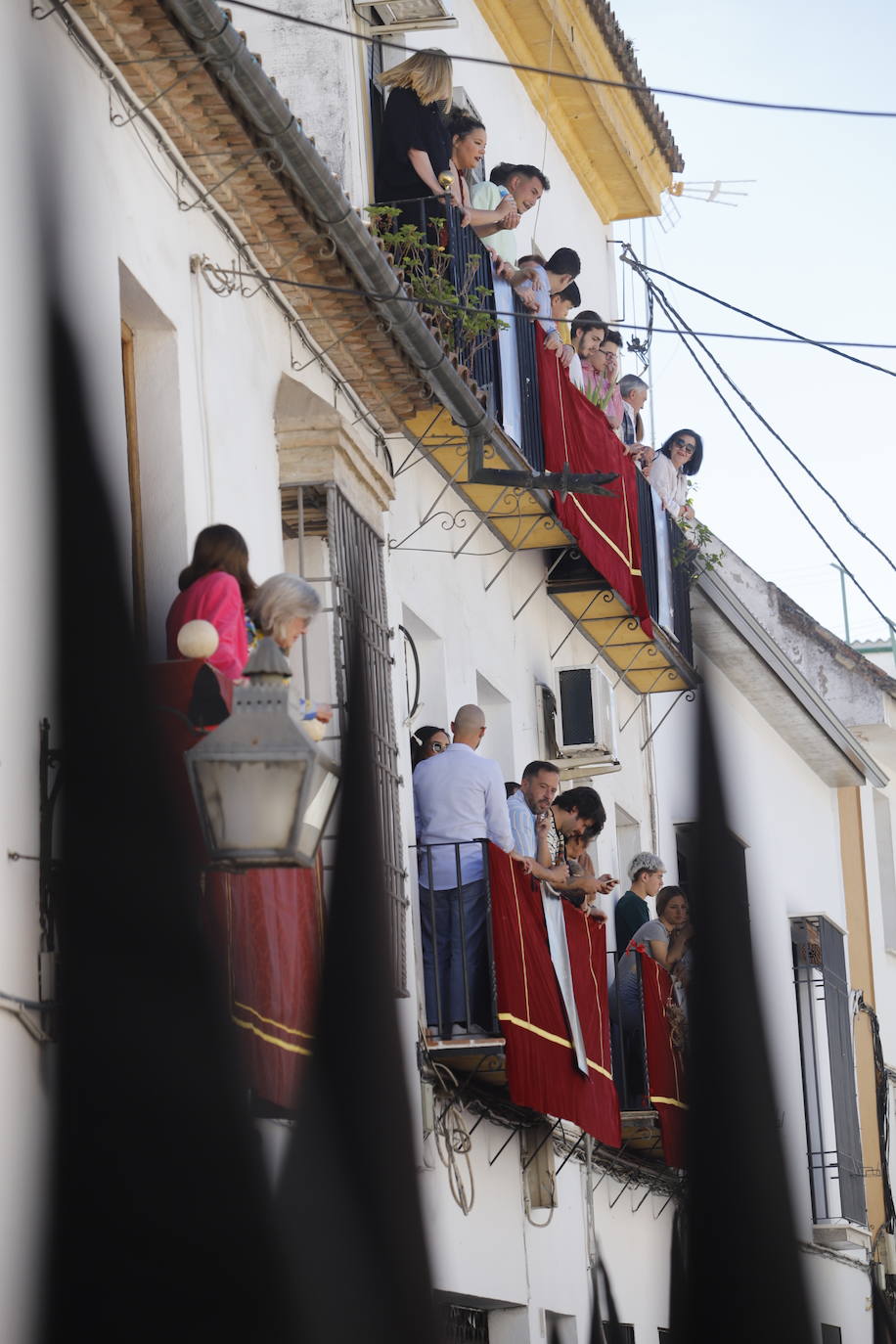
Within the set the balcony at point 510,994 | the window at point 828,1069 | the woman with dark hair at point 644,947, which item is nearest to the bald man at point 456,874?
the balcony at point 510,994

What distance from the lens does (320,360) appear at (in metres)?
9.97

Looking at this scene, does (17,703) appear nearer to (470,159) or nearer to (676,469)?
(470,159)

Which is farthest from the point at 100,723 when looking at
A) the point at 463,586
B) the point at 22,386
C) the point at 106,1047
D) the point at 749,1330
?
the point at 463,586

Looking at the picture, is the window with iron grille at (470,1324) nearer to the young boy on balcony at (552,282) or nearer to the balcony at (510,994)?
the balcony at (510,994)

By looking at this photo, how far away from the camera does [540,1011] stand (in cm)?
1104

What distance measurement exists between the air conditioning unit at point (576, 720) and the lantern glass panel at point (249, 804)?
10108 mm

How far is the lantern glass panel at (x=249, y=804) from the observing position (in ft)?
15.2

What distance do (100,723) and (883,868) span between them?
23276 millimetres

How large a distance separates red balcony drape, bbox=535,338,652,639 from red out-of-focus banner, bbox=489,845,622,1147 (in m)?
2.84

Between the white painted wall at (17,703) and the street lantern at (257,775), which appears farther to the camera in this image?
the white painted wall at (17,703)

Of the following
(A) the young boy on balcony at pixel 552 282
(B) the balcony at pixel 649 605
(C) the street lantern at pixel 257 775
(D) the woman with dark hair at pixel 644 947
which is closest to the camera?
(C) the street lantern at pixel 257 775

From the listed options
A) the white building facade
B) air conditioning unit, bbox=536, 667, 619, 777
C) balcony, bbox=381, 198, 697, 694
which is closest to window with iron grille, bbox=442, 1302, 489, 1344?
the white building facade

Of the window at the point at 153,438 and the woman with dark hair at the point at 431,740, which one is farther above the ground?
the window at the point at 153,438

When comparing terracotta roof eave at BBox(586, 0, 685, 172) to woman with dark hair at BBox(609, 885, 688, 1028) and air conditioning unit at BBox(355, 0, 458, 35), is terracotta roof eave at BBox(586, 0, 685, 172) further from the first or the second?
woman with dark hair at BBox(609, 885, 688, 1028)
